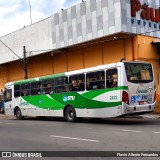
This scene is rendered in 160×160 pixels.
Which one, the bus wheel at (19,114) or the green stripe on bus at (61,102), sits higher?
the green stripe on bus at (61,102)

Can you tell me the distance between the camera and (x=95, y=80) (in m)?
18.8

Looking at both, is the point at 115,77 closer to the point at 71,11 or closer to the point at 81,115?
the point at 81,115

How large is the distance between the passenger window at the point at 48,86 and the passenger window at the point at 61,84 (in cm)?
51

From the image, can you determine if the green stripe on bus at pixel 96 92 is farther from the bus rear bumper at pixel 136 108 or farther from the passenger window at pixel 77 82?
the bus rear bumper at pixel 136 108

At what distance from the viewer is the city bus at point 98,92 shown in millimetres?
17203

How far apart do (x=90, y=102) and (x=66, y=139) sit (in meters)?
6.80

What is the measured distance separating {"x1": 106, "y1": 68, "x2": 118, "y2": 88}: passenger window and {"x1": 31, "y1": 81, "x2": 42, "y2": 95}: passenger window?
6683 mm

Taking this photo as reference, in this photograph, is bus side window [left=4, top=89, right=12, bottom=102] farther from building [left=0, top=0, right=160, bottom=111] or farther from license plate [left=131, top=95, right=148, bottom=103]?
license plate [left=131, top=95, right=148, bottom=103]

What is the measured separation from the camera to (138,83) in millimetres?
17594

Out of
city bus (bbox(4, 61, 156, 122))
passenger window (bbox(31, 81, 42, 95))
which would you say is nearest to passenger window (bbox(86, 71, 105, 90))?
city bus (bbox(4, 61, 156, 122))

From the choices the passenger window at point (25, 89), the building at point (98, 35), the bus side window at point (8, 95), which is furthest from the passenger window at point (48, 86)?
the building at point (98, 35)

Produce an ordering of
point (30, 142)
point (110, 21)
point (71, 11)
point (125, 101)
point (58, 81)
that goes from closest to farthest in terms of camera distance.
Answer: point (30, 142) → point (125, 101) → point (58, 81) → point (110, 21) → point (71, 11)

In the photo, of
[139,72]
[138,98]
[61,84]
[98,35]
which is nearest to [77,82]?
[61,84]

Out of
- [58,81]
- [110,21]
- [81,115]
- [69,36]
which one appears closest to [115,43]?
[110,21]
